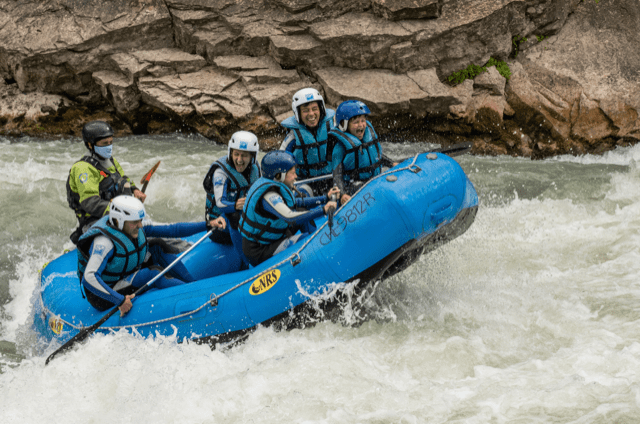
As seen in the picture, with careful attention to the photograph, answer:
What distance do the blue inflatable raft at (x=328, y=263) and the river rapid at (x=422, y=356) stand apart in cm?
15

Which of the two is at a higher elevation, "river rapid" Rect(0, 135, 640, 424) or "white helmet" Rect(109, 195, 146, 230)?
"white helmet" Rect(109, 195, 146, 230)

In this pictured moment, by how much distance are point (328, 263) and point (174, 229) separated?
143 cm

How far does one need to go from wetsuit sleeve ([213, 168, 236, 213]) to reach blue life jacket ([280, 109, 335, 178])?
2.41 feet

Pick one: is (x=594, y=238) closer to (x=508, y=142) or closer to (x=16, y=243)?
(x=508, y=142)

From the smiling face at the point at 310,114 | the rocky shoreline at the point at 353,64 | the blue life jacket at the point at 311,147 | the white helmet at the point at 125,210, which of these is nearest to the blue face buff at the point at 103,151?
the white helmet at the point at 125,210

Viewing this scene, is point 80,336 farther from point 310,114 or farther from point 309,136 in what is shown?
point 310,114

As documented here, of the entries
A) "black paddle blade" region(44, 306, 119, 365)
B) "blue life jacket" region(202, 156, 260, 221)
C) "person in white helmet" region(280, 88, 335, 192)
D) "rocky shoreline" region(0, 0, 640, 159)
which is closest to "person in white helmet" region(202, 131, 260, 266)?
"blue life jacket" region(202, 156, 260, 221)

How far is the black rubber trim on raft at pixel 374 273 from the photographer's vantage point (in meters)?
3.90

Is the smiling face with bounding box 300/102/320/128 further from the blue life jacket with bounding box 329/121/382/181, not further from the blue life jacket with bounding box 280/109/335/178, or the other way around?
the blue life jacket with bounding box 329/121/382/181

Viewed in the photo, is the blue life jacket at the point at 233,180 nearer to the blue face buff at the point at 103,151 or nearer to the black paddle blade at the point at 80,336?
the blue face buff at the point at 103,151

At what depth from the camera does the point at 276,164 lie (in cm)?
392

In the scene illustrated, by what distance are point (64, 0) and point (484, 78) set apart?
700 cm

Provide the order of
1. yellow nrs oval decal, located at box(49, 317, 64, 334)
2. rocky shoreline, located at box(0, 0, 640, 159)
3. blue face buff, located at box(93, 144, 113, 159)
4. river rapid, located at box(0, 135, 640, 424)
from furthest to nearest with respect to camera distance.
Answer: rocky shoreline, located at box(0, 0, 640, 159) → blue face buff, located at box(93, 144, 113, 159) → yellow nrs oval decal, located at box(49, 317, 64, 334) → river rapid, located at box(0, 135, 640, 424)

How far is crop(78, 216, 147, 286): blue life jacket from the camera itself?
13.0 feet
